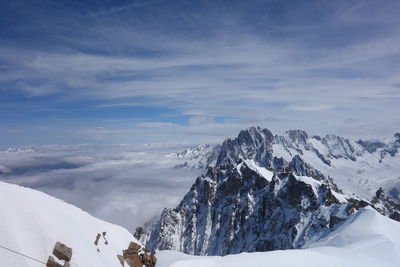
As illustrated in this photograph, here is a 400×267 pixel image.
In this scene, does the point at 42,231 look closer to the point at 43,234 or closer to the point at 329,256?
the point at 43,234

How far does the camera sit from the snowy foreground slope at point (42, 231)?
49.2ft

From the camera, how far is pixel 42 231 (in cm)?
1641

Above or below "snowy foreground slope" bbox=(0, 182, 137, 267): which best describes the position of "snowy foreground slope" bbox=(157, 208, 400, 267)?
below

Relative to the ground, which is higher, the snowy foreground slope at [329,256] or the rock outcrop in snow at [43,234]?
the rock outcrop in snow at [43,234]

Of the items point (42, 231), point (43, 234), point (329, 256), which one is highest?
point (42, 231)

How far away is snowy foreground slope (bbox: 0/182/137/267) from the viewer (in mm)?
15000

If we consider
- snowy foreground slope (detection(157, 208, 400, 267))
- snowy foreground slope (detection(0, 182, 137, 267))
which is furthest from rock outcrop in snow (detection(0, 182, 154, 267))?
snowy foreground slope (detection(157, 208, 400, 267))

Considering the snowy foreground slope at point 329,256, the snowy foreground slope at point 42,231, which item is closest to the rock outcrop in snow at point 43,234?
the snowy foreground slope at point 42,231

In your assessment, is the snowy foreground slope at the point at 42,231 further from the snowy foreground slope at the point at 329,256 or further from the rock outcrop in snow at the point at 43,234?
the snowy foreground slope at the point at 329,256

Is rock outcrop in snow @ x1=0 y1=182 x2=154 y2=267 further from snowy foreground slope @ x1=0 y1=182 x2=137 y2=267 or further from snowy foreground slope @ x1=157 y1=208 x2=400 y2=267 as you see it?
snowy foreground slope @ x1=157 y1=208 x2=400 y2=267

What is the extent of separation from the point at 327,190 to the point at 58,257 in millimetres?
A: 174806

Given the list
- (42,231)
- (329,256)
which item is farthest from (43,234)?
(329,256)

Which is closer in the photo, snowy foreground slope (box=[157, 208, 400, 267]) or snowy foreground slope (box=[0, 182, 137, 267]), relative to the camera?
snowy foreground slope (box=[0, 182, 137, 267])

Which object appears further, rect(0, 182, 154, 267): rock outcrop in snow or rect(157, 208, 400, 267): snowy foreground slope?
rect(157, 208, 400, 267): snowy foreground slope
